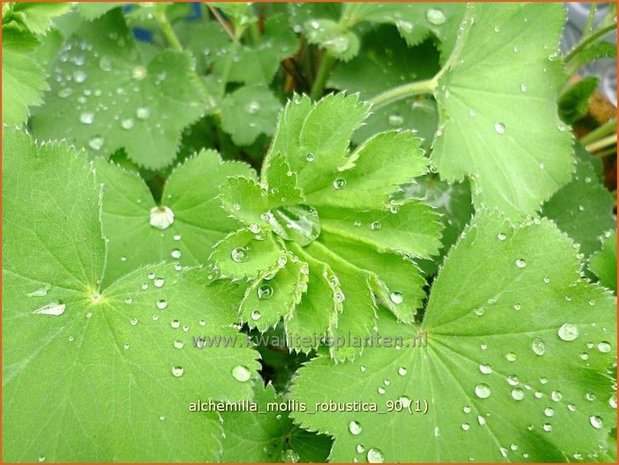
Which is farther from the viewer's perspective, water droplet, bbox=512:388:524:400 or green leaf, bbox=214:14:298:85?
green leaf, bbox=214:14:298:85

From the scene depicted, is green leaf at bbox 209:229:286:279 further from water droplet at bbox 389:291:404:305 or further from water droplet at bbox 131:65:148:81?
water droplet at bbox 131:65:148:81

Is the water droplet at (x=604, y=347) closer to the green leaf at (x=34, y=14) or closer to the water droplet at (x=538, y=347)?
the water droplet at (x=538, y=347)

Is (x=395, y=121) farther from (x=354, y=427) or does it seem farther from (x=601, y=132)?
(x=354, y=427)

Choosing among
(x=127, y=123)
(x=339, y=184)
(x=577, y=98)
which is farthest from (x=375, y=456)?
(x=577, y=98)

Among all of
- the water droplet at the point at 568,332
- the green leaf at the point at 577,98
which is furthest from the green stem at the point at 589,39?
the water droplet at the point at 568,332

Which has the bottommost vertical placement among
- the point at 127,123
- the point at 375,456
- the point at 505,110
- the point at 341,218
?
the point at 375,456

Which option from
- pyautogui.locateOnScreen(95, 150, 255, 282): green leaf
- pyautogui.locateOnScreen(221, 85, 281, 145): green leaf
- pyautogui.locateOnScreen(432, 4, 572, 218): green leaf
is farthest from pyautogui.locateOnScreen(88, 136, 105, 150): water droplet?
pyautogui.locateOnScreen(432, 4, 572, 218): green leaf

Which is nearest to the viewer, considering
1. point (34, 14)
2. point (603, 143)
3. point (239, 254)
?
point (239, 254)

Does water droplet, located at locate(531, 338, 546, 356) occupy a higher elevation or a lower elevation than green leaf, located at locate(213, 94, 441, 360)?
lower
